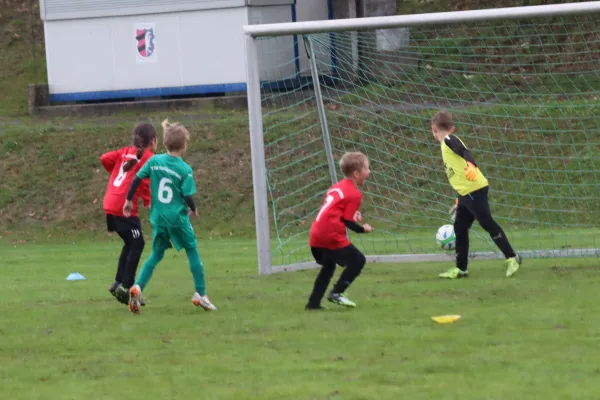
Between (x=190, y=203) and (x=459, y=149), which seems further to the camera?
(x=459, y=149)

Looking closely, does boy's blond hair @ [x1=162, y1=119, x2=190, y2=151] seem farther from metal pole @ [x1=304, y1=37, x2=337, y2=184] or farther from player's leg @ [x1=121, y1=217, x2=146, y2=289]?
metal pole @ [x1=304, y1=37, x2=337, y2=184]

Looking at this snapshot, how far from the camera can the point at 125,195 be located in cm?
923

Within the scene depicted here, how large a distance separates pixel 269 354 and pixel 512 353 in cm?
154

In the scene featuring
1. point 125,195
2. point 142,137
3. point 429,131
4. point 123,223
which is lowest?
point 429,131

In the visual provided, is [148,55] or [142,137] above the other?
[148,55]

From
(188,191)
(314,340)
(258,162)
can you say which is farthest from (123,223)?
(314,340)

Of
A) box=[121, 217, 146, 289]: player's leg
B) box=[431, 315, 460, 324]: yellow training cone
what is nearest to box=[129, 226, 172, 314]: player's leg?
box=[121, 217, 146, 289]: player's leg

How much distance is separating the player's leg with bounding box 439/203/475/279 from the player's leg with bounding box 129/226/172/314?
3.09 metres

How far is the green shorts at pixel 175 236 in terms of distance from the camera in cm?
855

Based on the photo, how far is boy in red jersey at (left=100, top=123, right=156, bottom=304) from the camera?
356 inches

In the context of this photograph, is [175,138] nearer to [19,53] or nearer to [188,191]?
[188,191]

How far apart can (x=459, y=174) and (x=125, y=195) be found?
327 cm

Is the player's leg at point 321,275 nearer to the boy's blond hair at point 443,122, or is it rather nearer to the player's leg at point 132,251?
the player's leg at point 132,251

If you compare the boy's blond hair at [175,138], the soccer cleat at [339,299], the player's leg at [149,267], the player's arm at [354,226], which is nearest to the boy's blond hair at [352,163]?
the player's arm at [354,226]
